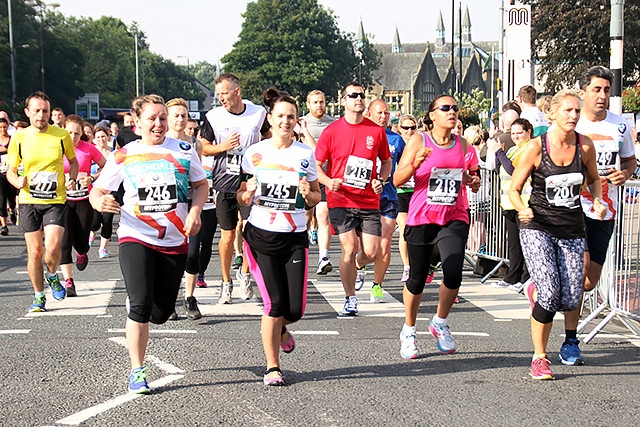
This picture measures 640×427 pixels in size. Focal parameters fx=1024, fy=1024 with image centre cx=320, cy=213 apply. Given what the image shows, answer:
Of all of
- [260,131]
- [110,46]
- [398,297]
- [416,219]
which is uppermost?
[110,46]

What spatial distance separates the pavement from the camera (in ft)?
18.8

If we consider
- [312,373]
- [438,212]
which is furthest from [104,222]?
[312,373]

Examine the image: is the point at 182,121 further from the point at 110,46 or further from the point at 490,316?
the point at 110,46

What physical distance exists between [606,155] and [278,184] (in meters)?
2.65

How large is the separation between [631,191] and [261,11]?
3995 inches

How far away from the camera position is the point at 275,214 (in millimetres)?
6762

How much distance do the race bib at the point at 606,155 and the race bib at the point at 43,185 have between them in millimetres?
4998

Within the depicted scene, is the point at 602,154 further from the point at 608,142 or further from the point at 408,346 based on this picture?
the point at 408,346

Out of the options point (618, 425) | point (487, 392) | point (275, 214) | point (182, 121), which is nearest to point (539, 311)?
point (487, 392)

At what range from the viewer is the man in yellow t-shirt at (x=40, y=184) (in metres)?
9.61

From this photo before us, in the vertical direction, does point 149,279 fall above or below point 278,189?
below

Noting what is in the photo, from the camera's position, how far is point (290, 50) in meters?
105

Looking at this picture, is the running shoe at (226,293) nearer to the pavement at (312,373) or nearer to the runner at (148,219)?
the pavement at (312,373)

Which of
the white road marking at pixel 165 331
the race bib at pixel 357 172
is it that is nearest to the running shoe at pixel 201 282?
the race bib at pixel 357 172
